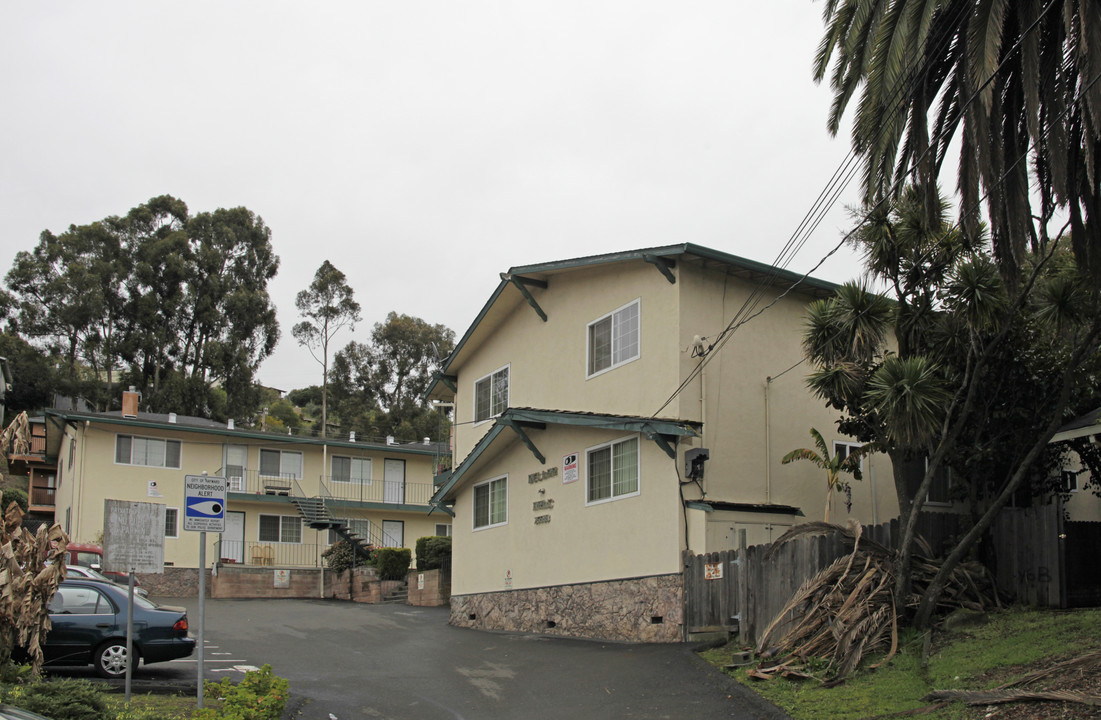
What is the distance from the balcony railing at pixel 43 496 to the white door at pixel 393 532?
15319 mm

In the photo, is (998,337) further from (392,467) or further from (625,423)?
(392,467)

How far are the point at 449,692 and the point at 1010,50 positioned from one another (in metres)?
10.8

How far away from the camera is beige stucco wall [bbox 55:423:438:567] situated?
3566 cm

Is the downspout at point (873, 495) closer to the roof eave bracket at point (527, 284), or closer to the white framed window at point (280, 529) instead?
the roof eave bracket at point (527, 284)

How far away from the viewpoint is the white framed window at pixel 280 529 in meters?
38.8

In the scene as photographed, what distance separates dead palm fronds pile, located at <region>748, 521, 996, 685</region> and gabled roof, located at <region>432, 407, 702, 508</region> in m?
3.16

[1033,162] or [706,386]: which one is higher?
[1033,162]

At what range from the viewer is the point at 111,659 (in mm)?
13664

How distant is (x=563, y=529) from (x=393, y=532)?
74.0ft

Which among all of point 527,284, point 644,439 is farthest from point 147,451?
point 644,439

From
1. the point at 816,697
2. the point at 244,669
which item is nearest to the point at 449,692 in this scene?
the point at 244,669

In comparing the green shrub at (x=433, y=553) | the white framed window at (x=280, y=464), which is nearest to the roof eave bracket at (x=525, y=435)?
the green shrub at (x=433, y=553)

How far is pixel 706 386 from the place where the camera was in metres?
18.1

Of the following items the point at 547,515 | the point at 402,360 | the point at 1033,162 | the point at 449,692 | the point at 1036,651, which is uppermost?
the point at 402,360
